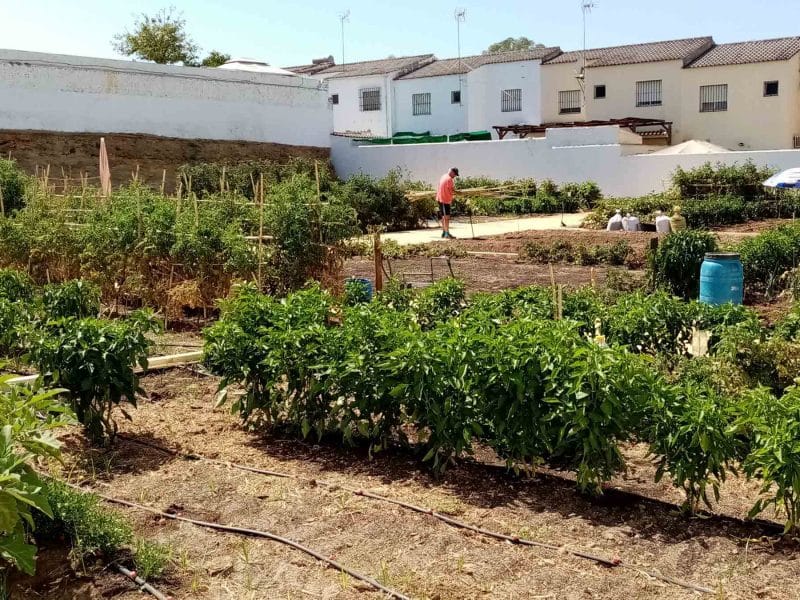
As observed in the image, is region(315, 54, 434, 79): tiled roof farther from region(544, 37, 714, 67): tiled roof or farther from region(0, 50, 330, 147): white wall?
region(0, 50, 330, 147): white wall

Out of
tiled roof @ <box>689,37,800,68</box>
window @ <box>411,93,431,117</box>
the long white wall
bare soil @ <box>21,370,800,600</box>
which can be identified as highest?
tiled roof @ <box>689,37,800,68</box>

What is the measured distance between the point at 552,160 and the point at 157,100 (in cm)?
1343

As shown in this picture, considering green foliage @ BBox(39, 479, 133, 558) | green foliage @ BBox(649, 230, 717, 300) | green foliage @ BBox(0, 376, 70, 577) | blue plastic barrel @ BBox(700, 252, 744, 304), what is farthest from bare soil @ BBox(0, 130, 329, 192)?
green foliage @ BBox(0, 376, 70, 577)

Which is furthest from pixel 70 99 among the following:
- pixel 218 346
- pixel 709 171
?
pixel 218 346

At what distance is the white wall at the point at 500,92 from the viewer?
43625 millimetres

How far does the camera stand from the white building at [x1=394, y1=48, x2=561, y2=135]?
144 feet

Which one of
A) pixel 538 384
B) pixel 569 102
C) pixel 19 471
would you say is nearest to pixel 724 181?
pixel 569 102

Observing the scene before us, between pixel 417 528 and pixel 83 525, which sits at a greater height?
pixel 83 525

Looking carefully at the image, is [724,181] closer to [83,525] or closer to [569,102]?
[569,102]

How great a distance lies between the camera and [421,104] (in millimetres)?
46594

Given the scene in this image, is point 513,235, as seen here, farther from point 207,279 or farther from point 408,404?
point 408,404

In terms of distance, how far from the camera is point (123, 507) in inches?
207

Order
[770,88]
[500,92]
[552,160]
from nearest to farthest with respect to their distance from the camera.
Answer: [552,160] < [770,88] < [500,92]

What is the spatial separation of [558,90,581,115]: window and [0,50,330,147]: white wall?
12.6m
